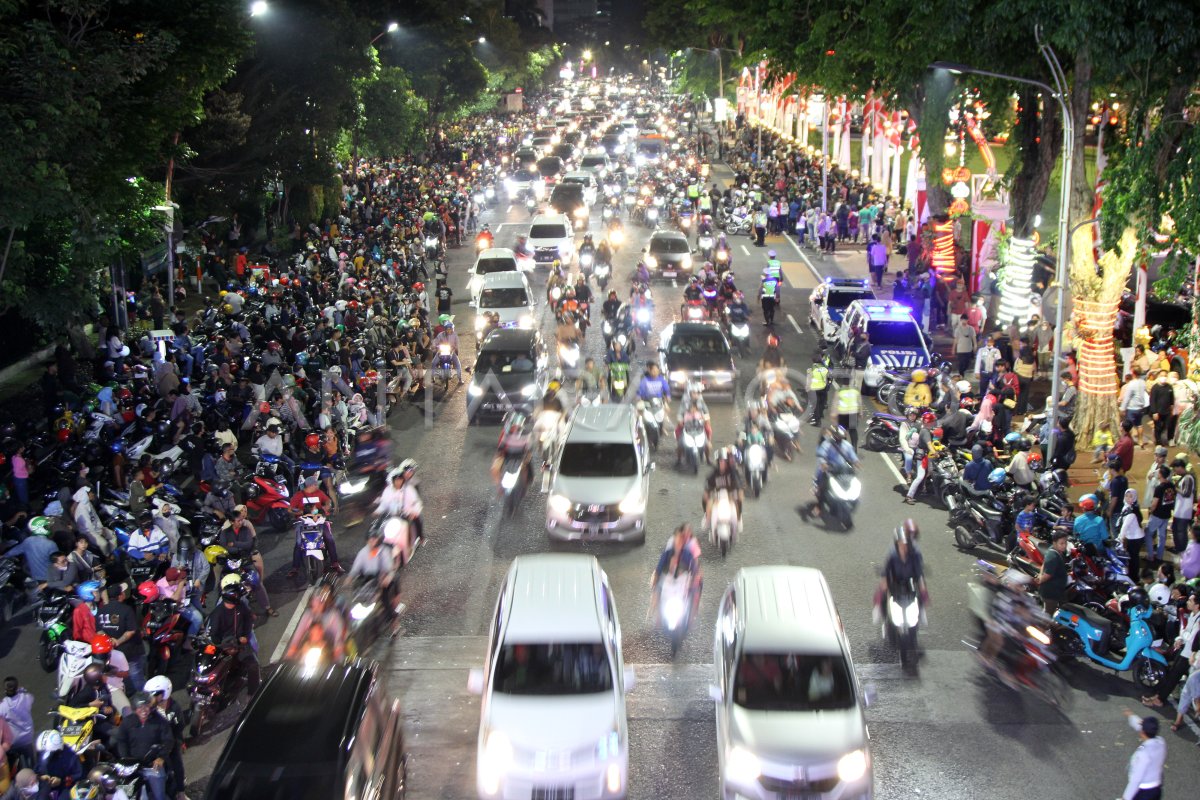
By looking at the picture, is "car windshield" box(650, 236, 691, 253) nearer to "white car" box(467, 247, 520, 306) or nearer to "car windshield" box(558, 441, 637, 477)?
"white car" box(467, 247, 520, 306)

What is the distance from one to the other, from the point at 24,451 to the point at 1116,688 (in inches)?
634

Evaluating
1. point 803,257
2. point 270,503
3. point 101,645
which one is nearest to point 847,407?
point 270,503

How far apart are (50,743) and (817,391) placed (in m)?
15.9

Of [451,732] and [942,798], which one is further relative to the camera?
[451,732]

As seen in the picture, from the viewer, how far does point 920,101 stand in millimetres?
33938

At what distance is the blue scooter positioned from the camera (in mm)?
13172

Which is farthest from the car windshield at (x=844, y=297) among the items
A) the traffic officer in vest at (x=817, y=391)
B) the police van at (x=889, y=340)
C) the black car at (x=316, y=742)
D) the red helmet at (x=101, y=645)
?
the black car at (x=316, y=742)

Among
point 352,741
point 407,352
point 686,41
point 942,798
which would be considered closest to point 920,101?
point 407,352

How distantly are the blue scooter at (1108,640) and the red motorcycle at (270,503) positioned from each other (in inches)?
445

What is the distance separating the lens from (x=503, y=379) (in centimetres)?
2436

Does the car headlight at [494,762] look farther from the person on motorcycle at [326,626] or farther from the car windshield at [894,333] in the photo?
the car windshield at [894,333]

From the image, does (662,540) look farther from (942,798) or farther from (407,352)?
(407,352)

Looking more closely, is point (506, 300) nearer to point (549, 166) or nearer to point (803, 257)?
point (803, 257)

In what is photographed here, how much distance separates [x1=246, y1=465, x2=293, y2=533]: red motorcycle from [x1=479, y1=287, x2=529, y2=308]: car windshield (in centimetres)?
1298
